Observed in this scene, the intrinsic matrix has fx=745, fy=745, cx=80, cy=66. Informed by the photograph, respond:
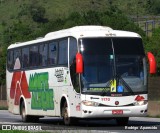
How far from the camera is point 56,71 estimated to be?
1095 inches

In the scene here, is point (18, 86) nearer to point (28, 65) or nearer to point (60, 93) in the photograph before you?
point (28, 65)

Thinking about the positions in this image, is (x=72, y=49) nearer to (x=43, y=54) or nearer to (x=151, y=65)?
(x=151, y=65)

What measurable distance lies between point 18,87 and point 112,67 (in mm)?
9158

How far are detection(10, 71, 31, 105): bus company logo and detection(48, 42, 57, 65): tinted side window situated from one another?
3861 millimetres

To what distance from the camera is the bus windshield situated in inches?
997

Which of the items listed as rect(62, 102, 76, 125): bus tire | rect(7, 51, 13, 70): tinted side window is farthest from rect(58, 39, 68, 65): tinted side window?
rect(7, 51, 13, 70): tinted side window

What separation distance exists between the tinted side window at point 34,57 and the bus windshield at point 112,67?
4834 millimetres

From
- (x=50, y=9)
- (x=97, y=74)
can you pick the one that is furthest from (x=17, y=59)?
(x=50, y=9)

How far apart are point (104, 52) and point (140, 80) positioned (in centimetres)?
158

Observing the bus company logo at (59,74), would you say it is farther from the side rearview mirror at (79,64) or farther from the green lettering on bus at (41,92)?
the side rearview mirror at (79,64)

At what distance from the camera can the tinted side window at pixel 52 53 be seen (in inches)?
1105

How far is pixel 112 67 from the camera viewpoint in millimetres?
25516

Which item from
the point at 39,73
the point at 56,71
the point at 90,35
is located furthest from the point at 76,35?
the point at 39,73

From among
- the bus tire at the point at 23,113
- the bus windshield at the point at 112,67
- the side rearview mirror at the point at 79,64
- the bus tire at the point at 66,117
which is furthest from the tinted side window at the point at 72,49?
the bus tire at the point at 23,113
